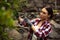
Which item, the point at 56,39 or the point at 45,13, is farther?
the point at 56,39

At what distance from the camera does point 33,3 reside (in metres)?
8.00

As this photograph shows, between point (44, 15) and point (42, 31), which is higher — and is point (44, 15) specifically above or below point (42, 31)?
above

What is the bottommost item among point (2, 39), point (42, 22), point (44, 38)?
point (44, 38)

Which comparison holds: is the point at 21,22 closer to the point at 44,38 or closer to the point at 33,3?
the point at 44,38

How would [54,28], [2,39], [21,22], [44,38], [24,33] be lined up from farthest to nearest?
[54,28], [24,33], [44,38], [21,22], [2,39]

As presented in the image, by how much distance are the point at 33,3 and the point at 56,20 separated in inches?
57.6

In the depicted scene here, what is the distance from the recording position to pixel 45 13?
239 cm

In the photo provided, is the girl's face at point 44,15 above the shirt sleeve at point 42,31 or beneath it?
above

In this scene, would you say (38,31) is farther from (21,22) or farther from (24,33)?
(24,33)

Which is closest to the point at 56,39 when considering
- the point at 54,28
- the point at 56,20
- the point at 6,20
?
the point at 54,28

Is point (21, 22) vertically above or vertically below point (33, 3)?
above

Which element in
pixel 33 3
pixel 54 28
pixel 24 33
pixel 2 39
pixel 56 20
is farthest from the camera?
pixel 33 3

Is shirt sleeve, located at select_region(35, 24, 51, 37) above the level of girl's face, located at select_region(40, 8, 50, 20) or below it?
below

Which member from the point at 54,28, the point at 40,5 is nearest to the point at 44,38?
the point at 54,28
